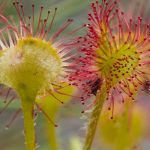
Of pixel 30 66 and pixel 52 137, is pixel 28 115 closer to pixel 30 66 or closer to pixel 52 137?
pixel 30 66

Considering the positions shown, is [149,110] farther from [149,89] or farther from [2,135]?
[2,135]

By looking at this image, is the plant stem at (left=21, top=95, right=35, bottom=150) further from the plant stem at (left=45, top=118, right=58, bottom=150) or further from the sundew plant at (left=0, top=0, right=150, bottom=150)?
the plant stem at (left=45, top=118, right=58, bottom=150)

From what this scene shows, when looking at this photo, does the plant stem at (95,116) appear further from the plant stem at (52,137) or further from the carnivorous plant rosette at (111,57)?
the plant stem at (52,137)

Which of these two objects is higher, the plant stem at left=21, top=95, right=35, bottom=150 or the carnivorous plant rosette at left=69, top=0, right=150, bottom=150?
the carnivorous plant rosette at left=69, top=0, right=150, bottom=150

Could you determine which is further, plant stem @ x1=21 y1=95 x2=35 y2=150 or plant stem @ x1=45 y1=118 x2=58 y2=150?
plant stem @ x1=45 y1=118 x2=58 y2=150

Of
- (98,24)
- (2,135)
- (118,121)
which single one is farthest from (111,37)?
(2,135)

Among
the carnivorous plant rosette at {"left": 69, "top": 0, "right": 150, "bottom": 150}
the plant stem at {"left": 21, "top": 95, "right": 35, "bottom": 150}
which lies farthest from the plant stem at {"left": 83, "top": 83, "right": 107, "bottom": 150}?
the plant stem at {"left": 21, "top": 95, "right": 35, "bottom": 150}

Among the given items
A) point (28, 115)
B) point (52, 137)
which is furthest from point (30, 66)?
point (52, 137)

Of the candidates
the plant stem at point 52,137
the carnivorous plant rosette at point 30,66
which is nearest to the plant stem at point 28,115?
the carnivorous plant rosette at point 30,66
